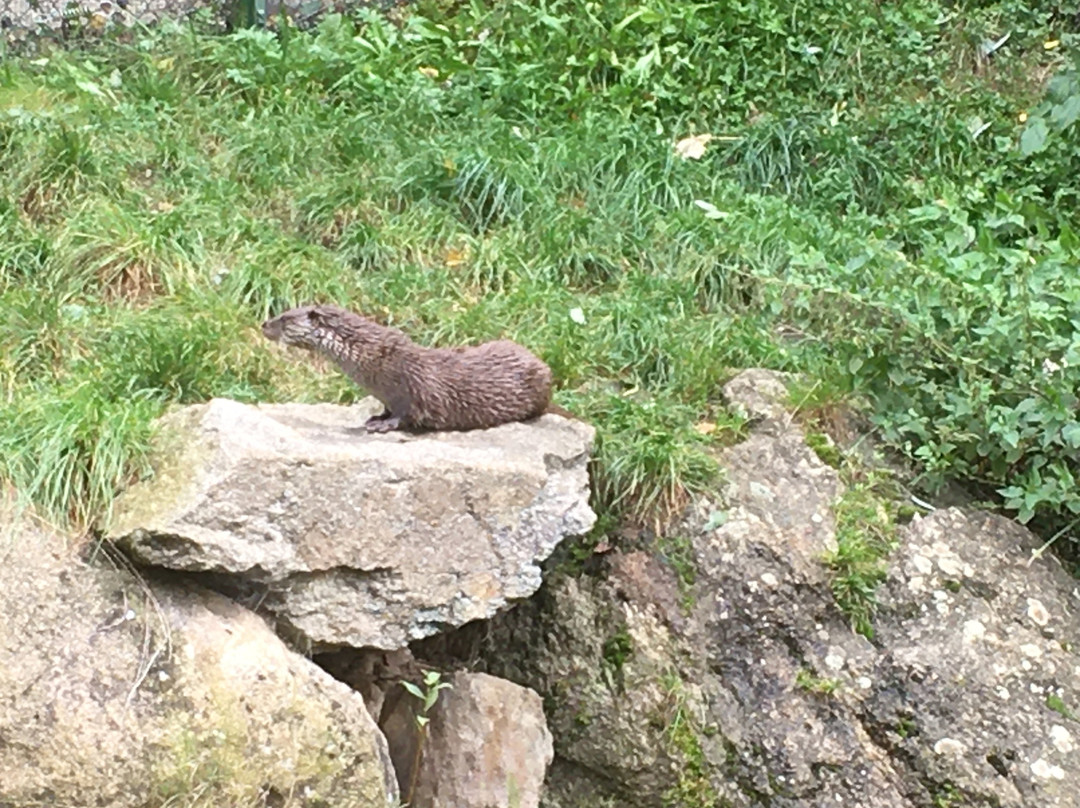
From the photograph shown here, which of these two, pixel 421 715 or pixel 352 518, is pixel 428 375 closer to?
pixel 352 518

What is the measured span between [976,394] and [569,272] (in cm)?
185

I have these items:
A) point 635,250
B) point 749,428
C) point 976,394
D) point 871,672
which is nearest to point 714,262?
point 635,250

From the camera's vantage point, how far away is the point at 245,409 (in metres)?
3.99

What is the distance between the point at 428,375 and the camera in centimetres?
425

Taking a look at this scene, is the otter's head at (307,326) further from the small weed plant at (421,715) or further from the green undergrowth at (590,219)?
the small weed plant at (421,715)

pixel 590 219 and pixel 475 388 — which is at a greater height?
pixel 475 388

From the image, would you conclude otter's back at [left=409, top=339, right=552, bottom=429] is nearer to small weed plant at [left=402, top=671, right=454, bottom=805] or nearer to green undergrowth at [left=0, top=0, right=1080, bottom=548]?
green undergrowth at [left=0, top=0, right=1080, bottom=548]

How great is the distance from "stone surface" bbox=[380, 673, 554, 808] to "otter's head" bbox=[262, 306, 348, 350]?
1.13 metres

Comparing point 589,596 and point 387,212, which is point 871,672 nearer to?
point 589,596

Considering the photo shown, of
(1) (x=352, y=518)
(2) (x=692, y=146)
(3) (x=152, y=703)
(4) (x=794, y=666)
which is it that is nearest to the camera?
(3) (x=152, y=703)

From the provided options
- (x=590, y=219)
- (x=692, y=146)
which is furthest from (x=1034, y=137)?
(x=692, y=146)

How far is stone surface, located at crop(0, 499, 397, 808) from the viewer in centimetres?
349

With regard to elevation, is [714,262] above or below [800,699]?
above

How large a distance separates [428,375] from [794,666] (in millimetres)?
1421
